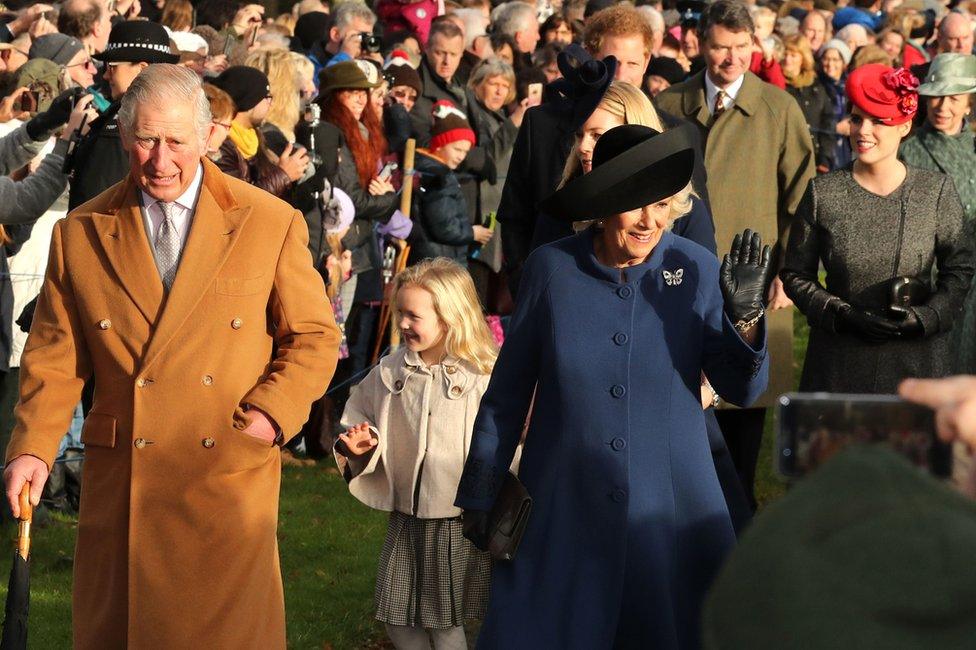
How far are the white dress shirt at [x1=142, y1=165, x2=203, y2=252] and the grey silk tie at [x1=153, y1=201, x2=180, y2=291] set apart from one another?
0.01 metres

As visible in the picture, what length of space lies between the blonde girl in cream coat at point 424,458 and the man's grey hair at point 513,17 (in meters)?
9.90

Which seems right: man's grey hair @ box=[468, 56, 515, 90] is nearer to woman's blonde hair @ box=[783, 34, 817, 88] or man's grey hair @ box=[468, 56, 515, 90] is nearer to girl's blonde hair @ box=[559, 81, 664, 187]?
woman's blonde hair @ box=[783, 34, 817, 88]

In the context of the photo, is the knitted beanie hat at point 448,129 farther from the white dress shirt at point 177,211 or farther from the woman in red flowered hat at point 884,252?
the white dress shirt at point 177,211

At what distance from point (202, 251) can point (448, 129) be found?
6651 mm

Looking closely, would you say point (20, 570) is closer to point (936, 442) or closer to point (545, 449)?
point (545, 449)

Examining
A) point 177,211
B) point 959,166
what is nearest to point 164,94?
point 177,211

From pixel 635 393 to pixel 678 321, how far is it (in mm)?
247

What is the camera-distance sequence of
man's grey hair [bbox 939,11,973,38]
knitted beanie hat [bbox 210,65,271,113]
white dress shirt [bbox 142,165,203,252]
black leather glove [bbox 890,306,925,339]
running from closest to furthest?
white dress shirt [bbox 142,165,203,252] < black leather glove [bbox 890,306,925,339] < knitted beanie hat [bbox 210,65,271,113] < man's grey hair [bbox 939,11,973,38]

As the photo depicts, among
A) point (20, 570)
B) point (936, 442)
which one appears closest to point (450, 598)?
point (20, 570)

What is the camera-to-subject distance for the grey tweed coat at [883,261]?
7293mm

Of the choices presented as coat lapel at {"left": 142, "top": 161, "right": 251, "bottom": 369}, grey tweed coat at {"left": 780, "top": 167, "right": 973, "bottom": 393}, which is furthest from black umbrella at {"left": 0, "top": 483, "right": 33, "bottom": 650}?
grey tweed coat at {"left": 780, "top": 167, "right": 973, "bottom": 393}

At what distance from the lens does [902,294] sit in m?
7.24

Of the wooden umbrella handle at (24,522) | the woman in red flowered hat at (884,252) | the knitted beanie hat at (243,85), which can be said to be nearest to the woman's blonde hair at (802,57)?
the knitted beanie hat at (243,85)

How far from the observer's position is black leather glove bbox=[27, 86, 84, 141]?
7.75 m
